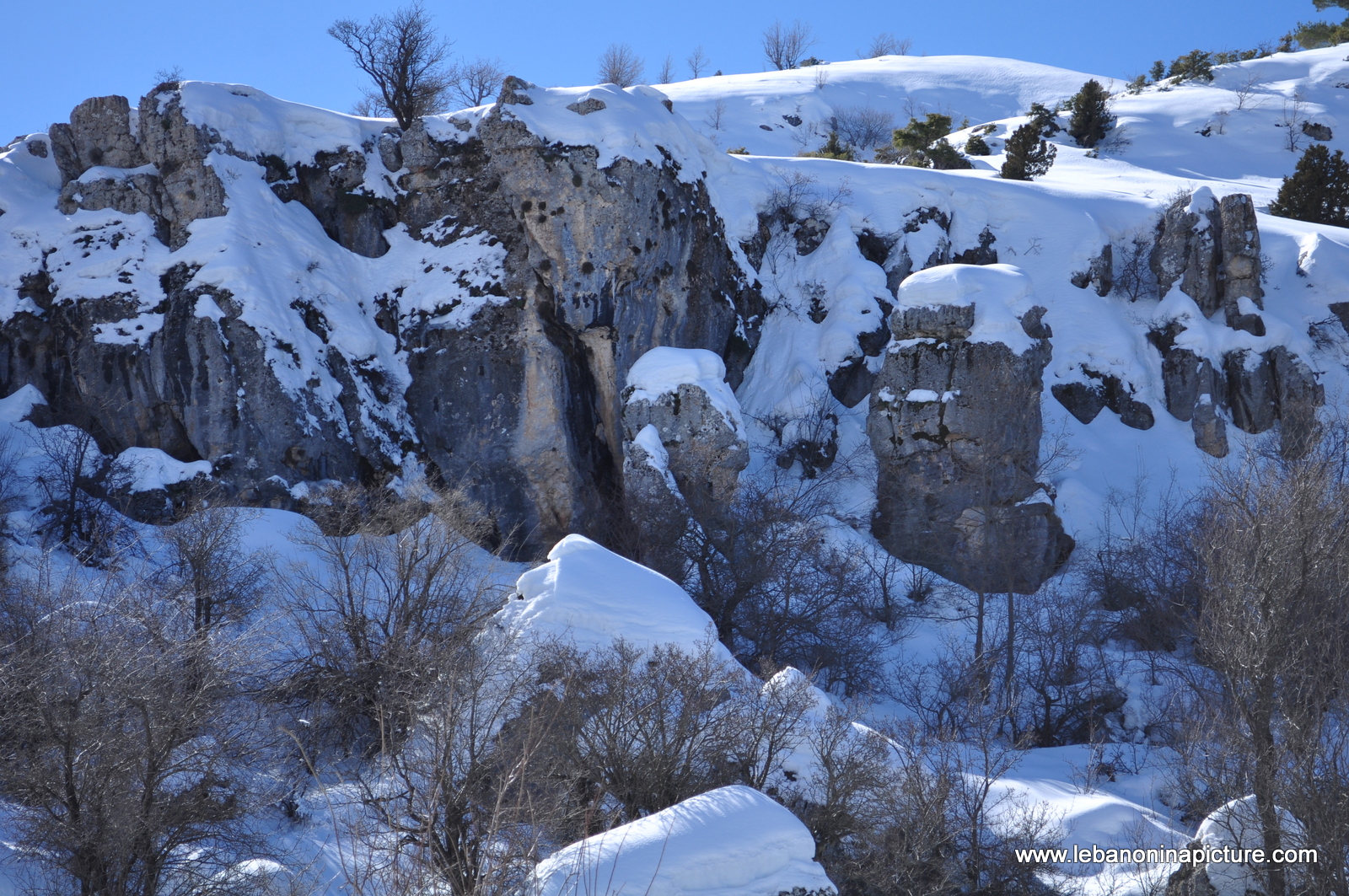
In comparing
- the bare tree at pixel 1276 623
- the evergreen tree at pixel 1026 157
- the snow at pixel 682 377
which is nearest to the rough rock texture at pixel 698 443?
the snow at pixel 682 377

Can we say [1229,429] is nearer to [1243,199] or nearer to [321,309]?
[1243,199]

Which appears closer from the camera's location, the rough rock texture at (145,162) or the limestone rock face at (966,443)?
the limestone rock face at (966,443)

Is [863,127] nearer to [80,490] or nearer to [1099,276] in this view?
[1099,276]

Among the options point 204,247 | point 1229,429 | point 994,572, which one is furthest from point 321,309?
point 1229,429

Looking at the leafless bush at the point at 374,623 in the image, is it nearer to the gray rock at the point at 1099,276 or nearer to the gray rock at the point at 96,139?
the gray rock at the point at 96,139

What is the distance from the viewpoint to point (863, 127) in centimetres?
5931

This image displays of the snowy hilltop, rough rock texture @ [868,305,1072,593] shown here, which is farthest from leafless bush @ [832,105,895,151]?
rough rock texture @ [868,305,1072,593]

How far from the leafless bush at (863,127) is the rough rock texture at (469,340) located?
30709mm

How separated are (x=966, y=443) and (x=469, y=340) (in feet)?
45.4

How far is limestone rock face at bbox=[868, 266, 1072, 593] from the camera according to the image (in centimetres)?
2780

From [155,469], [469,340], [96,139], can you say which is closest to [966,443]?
[469,340]

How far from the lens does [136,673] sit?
13.1 metres

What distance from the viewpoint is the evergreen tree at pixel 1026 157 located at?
138 feet

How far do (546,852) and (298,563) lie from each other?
39.6ft
